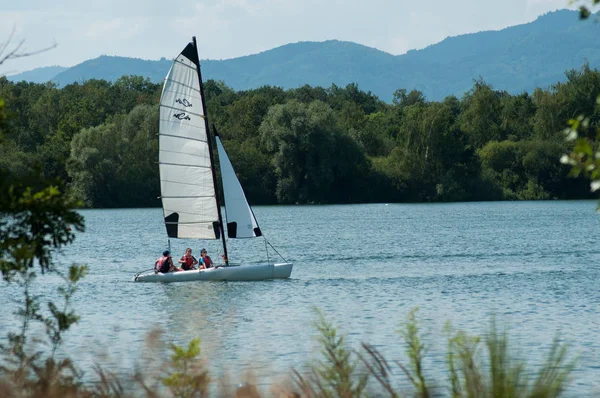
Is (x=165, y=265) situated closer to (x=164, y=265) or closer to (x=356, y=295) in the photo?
(x=164, y=265)

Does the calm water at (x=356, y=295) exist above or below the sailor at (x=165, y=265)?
below

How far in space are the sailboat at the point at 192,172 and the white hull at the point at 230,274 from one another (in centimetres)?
5

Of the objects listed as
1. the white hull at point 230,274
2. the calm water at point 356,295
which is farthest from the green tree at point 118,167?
the white hull at point 230,274

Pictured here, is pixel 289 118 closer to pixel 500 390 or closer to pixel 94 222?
pixel 94 222

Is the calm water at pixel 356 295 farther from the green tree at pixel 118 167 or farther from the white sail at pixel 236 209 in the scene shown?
the green tree at pixel 118 167

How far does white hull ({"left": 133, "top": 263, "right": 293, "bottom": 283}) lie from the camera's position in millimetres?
31688

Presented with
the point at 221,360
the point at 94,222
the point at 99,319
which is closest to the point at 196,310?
the point at 99,319

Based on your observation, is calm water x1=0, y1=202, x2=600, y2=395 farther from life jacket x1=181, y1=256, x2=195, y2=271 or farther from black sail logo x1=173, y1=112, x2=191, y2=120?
black sail logo x1=173, y1=112, x2=191, y2=120

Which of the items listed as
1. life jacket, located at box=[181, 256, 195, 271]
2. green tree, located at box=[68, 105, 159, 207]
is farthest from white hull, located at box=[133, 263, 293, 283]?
green tree, located at box=[68, 105, 159, 207]

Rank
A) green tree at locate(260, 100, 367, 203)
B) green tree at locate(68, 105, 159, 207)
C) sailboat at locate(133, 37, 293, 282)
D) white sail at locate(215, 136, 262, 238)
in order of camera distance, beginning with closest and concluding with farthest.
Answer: sailboat at locate(133, 37, 293, 282)
white sail at locate(215, 136, 262, 238)
green tree at locate(260, 100, 367, 203)
green tree at locate(68, 105, 159, 207)

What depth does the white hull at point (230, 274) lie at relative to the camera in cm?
3169

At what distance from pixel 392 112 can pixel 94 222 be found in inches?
2257

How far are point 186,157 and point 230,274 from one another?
4.36 metres

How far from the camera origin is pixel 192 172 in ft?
110
